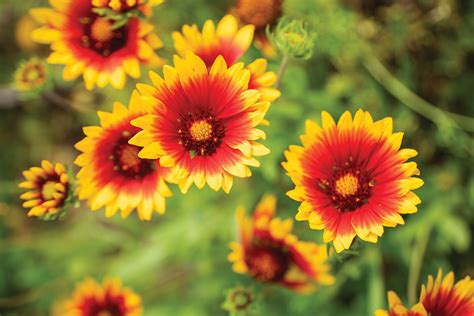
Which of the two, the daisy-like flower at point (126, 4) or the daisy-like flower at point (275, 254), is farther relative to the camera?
the daisy-like flower at point (275, 254)

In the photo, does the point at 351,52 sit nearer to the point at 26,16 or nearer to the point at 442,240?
the point at 442,240

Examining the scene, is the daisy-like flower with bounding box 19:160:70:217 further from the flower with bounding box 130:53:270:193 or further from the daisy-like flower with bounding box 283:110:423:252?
the daisy-like flower with bounding box 283:110:423:252

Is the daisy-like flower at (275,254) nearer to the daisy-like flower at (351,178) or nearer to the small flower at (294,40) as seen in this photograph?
the daisy-like flower at (351,178)

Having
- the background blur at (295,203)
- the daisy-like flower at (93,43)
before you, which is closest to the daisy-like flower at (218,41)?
the daisy-like flower at (93,43)

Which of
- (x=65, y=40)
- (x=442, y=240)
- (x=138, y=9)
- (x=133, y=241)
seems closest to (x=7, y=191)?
(x=133, y=241)

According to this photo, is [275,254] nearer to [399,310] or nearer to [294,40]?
[399,310]

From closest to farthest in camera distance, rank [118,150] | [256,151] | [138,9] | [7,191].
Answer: [256,151]
[138,9]
[118,150]
[7,191]

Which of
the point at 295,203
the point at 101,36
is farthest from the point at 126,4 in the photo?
the point at 295,203
